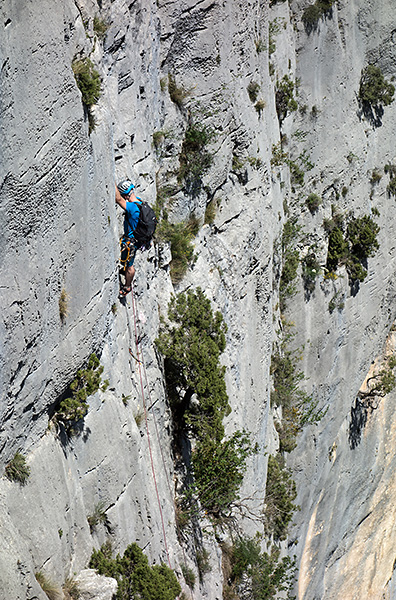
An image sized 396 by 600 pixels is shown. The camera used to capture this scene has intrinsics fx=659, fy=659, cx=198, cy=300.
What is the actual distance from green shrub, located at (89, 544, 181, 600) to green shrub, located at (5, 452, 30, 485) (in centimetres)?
231

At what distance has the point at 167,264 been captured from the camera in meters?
12.1

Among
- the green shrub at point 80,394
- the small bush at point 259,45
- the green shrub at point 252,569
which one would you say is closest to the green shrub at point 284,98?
the small bush at point 259,45

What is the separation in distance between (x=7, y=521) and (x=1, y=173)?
3748 millimetres

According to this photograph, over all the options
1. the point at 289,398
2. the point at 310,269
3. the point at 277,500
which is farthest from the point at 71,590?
the point at 310,269

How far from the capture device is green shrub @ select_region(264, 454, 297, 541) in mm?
16781

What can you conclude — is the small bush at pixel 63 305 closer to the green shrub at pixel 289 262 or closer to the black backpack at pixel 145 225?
the black backpack at pixel 145 225

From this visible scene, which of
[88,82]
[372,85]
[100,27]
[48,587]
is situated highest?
[100,27]

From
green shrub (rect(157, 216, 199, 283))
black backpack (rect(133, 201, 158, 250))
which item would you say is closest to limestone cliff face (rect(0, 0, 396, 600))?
green shrub (rect(157, 216, 199, 283))

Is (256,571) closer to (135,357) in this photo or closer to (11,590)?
(135,357)

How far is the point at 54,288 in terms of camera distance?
7.93m

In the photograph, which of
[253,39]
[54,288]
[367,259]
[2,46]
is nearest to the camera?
[2,46]

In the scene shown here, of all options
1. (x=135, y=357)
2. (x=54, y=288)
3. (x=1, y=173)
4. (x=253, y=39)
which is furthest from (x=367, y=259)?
(x=1, y=173)

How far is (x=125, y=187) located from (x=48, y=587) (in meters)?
5.50

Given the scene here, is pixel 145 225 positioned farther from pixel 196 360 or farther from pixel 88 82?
pixel 196 360
